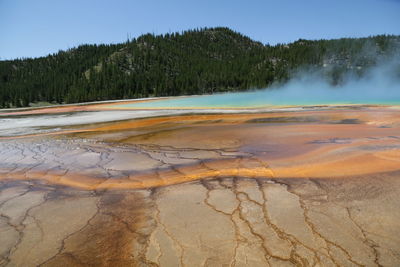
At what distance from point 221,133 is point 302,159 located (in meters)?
4.12

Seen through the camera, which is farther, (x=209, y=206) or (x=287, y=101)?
(x=287, y=101)

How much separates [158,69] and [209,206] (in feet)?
297

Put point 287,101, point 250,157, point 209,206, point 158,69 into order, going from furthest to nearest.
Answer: point 158,69 → point 287,101 → point 250,157 → point 209,206

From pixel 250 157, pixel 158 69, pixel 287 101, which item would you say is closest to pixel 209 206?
pixel 250 157

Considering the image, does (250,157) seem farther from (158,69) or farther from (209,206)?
(158,69)

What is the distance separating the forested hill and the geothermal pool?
2464 inches

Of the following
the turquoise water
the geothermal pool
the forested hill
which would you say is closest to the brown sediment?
the geothermal pool

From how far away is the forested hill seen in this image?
236 feet

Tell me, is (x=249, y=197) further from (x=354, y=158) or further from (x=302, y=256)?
(x=354, y=158)

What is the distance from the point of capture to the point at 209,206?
4.04 m

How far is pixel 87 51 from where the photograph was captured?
11900 cm

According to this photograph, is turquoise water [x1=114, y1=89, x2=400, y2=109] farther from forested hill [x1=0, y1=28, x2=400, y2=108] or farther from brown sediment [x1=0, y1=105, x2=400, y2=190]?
forested hill [x1=0, y1=28, x2=400, y2=108]

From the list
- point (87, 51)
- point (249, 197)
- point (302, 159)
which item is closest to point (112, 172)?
point (249, 197)

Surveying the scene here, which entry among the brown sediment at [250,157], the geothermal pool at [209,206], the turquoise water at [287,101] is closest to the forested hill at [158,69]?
the turquoise water at [287,101]
